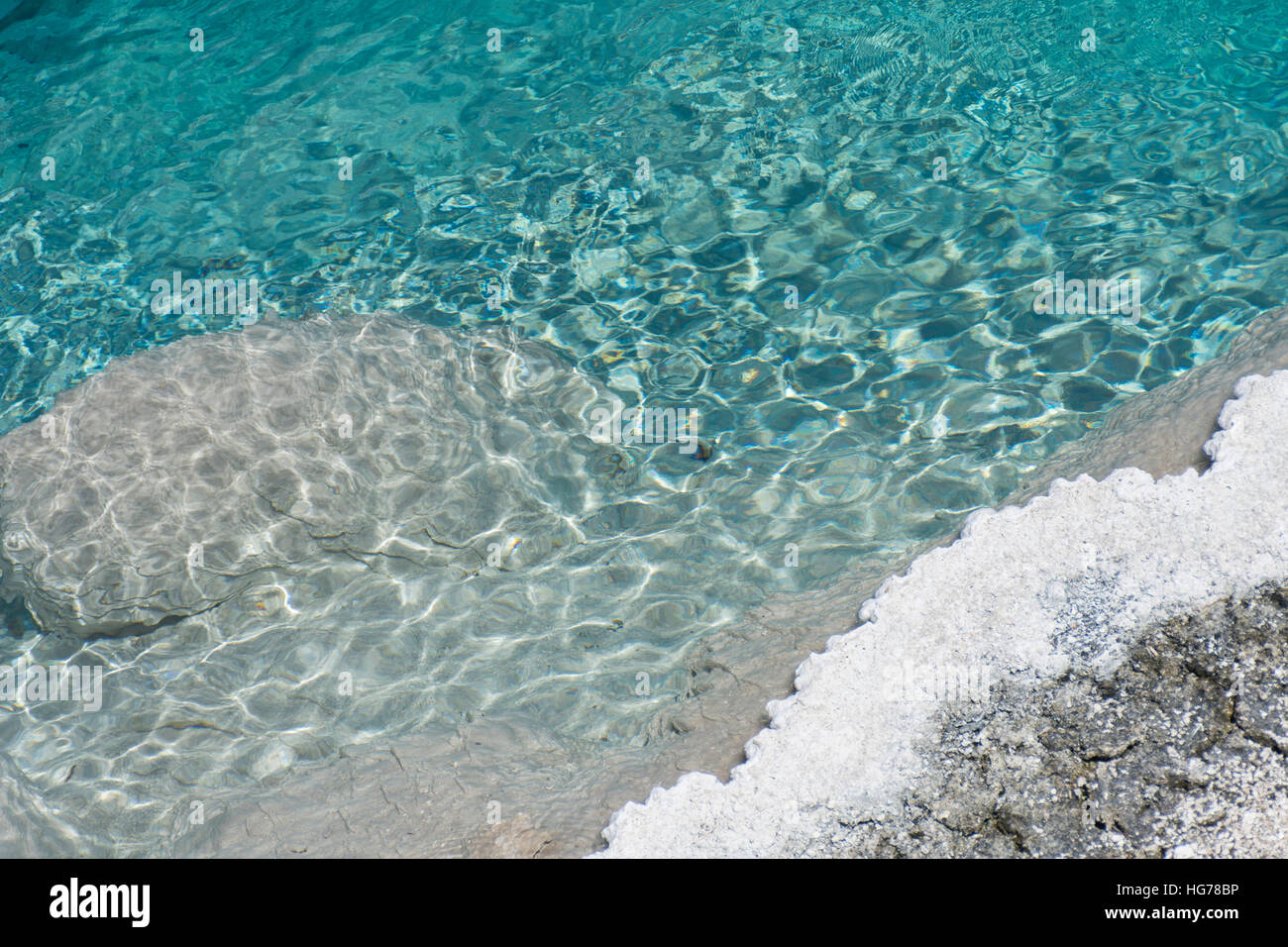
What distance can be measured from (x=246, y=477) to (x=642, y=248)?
3.32 metres

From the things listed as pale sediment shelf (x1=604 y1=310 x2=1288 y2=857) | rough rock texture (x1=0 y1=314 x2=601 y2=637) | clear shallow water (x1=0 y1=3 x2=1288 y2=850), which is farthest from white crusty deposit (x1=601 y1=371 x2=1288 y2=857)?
rough rock texture (x1=0 y1=314 x2=601 y2=637)

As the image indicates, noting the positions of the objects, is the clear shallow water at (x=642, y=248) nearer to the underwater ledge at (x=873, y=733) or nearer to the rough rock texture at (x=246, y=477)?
the rough rock texture at (x=246, y=477)

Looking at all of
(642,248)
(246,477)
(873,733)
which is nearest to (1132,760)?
(873,733)

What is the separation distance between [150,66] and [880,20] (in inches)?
274

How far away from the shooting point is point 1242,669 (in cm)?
322

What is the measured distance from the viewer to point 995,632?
139 inches

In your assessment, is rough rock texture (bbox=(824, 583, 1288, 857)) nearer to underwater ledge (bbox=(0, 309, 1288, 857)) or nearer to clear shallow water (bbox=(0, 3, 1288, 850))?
underwater ledge (bbox=(0, 309, 1288, 857))

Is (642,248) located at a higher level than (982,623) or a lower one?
higher

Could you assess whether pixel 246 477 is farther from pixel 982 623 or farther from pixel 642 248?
pixel 982 623

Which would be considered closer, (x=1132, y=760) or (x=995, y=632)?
(x=1132, y=760)

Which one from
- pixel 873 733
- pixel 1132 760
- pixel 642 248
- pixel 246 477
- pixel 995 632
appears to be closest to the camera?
pixel 1132 760

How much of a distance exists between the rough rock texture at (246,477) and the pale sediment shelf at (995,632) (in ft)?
7.87

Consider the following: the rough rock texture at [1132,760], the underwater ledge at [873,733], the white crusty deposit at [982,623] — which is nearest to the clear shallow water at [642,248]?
the underwater ledge at [873,733]
